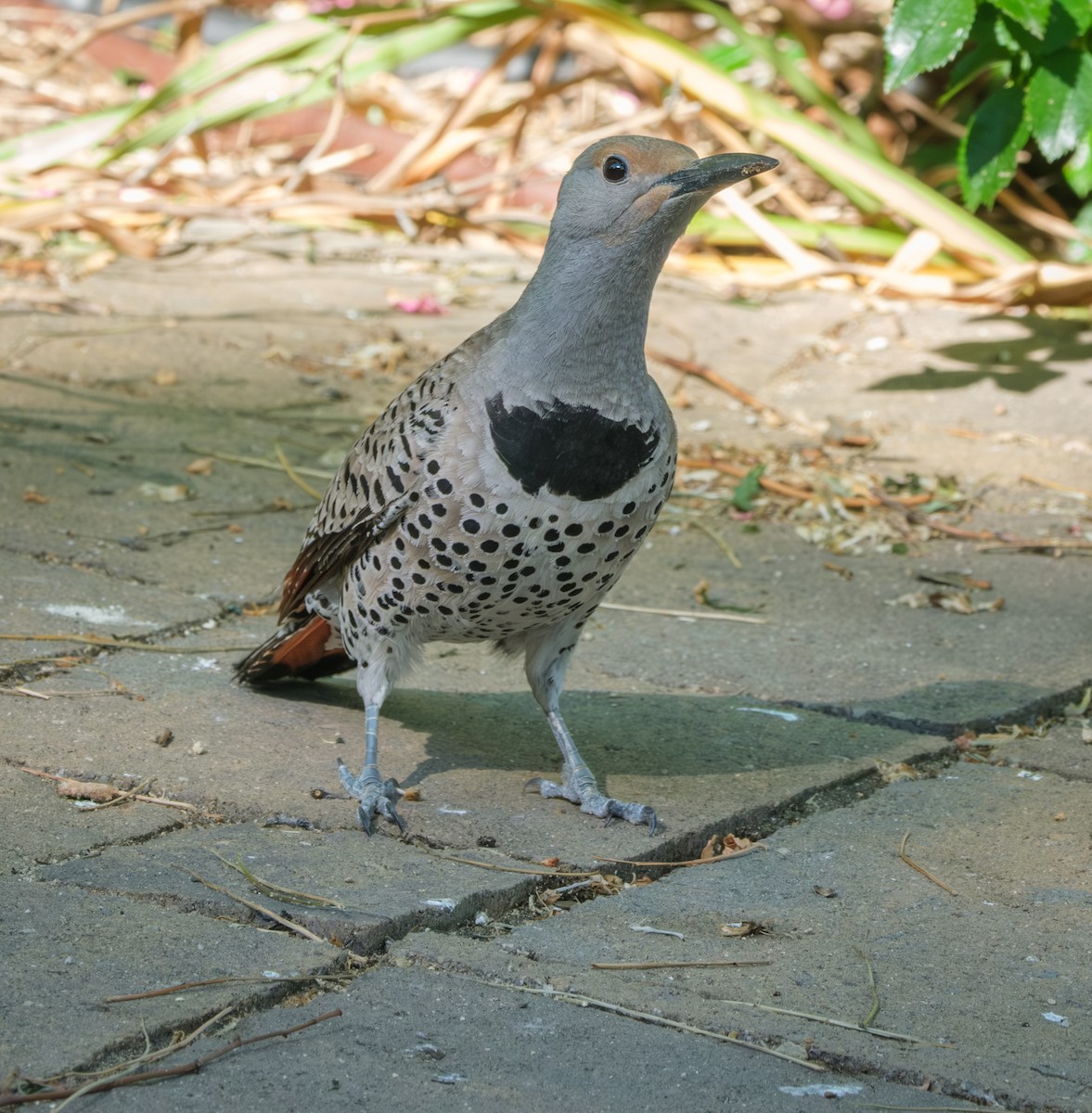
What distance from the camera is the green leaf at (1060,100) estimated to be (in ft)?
14.6

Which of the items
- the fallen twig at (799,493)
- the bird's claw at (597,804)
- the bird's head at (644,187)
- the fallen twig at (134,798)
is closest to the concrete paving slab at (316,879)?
the fallen twig at (134,798)

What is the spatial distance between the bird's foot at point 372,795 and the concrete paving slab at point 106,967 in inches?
21.3

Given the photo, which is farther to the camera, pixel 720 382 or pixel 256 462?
pixel 720 382

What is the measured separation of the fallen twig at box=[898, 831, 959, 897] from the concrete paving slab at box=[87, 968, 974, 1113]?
2.35 ft

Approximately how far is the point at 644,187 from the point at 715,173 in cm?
15

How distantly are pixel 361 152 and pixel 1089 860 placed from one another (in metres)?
6.71

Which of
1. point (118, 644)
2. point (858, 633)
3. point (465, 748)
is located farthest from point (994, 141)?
point (118, 644)

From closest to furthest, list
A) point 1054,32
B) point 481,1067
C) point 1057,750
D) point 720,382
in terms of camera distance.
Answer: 1. point 481,1067
2. point 1057,750
3. point 1054,32
4. point 720,382

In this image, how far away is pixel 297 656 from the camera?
3.54 m

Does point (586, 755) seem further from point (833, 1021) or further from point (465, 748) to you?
point (833, 1021)

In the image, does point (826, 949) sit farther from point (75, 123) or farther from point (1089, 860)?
point (75, 123)

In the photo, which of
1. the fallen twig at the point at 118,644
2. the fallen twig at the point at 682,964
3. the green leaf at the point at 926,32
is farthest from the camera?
the green leaf at the point at 926,32

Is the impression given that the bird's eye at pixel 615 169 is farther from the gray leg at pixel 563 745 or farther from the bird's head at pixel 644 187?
the gray leg at pixel 563 745

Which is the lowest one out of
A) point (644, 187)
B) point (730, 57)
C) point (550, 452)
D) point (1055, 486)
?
point (1055, 486)
